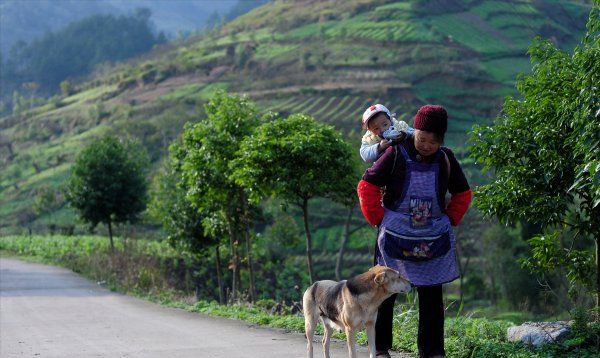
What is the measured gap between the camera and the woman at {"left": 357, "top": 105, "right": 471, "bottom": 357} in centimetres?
609

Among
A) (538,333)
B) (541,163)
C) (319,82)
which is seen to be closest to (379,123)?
(538,333)

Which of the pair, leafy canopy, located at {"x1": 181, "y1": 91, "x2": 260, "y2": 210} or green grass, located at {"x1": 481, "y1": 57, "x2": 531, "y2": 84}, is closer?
leafy canopy, located at {"x1": 181, "y1": 91, "x2": 260, "y2": 210}

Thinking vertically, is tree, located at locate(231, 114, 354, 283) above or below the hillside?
below

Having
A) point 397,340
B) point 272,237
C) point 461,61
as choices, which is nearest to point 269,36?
point 461,61

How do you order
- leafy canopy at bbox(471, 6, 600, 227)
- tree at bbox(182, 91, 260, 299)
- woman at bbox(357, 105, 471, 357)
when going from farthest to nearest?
tree at bbox(182, 91, 260, 299) → leafy canopy at bbox(471, 6, 600, 227) → woman at bbox(357, 105, 471, 357)

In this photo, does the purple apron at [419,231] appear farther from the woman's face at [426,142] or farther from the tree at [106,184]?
the tree at [106,184]

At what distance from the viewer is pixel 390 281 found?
5.91 m

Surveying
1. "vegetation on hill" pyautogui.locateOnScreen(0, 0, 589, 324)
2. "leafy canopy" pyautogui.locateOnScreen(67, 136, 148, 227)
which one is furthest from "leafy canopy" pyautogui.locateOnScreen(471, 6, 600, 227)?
"vegetation on hill" pyautogui.locateOnScreen(0, 0, 589, 324)

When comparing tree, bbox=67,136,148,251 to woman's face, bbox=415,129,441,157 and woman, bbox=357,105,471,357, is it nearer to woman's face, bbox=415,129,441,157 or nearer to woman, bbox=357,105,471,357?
woman, bbox=357,105,471,357

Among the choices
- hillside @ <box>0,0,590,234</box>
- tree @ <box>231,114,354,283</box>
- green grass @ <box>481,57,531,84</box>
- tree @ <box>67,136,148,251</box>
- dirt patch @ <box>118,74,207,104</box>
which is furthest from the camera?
dirt patch @ <box>118,74,207,104</box>

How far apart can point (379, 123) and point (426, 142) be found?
1.46ft

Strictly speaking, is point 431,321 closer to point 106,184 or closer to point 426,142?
point 426,142

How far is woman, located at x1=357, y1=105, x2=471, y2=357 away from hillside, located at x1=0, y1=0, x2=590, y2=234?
68376 mm

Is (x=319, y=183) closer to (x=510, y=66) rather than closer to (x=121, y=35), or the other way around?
(x=510, y=66)
